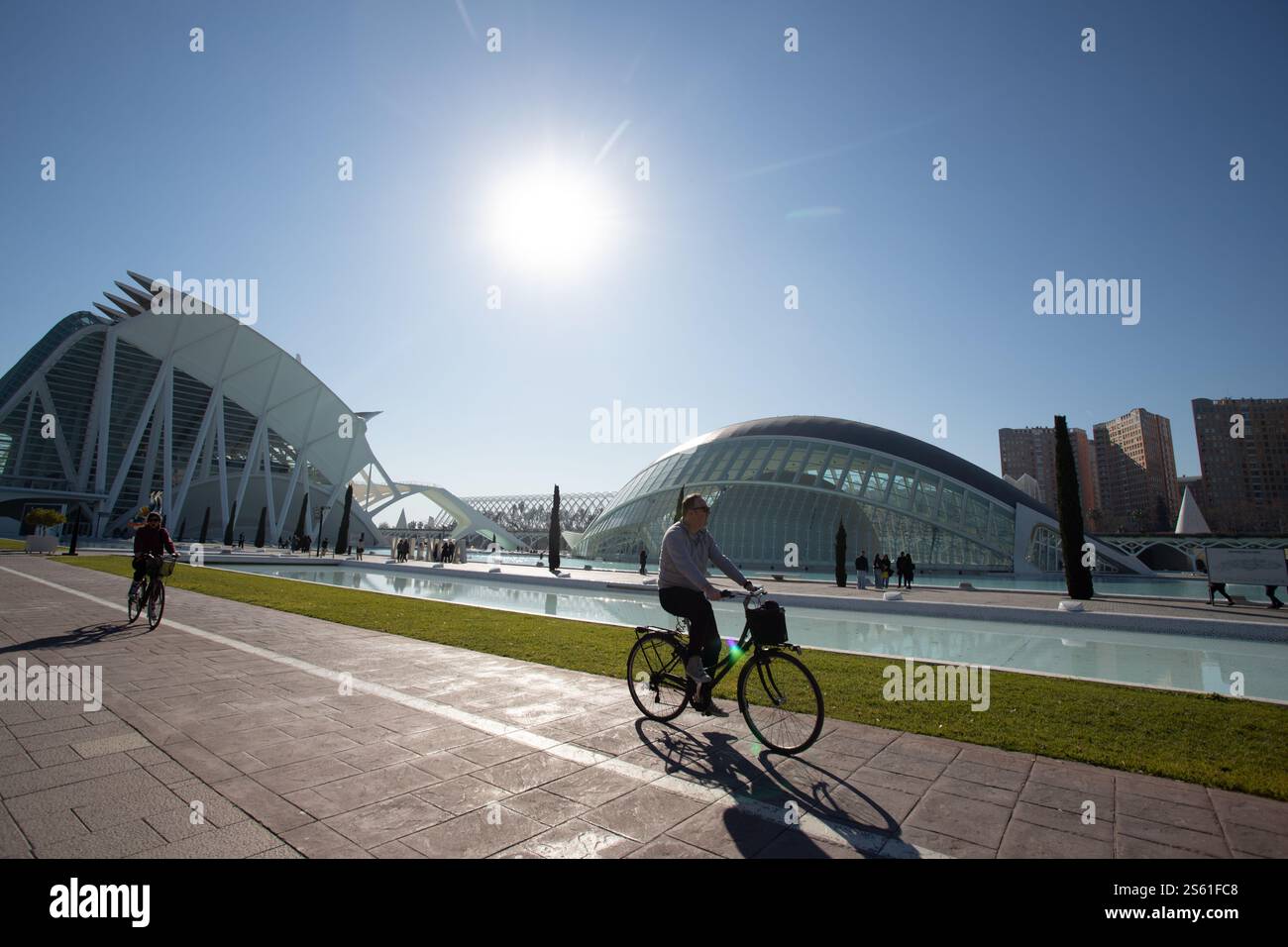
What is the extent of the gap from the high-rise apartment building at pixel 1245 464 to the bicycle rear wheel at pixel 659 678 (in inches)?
4040

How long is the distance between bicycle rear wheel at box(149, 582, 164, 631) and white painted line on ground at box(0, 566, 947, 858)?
11.4 feet

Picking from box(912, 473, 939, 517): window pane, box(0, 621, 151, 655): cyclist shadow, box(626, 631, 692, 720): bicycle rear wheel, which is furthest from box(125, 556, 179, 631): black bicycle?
box(912, 473, 939, 517): window pane

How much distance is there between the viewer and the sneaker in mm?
5286

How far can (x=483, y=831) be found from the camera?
3371 mm

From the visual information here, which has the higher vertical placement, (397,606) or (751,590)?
(751,590)

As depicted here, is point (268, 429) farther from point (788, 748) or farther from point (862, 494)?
point (788, 748)

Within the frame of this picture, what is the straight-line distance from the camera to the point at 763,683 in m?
5.08

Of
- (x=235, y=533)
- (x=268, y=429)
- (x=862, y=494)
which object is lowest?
(x=235, y=533)

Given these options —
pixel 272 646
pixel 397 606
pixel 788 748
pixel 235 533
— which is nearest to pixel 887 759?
pixel 788 748

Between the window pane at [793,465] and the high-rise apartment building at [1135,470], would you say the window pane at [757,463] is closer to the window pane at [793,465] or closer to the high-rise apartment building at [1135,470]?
the window pane at [793,465]

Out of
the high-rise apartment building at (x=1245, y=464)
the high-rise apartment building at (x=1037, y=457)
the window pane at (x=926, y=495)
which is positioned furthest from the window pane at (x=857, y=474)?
the high-rise apartment building at (x=1037, y=457)

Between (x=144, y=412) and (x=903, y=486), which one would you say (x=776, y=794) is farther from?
(x=144, y=412)

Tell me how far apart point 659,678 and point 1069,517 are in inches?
872
